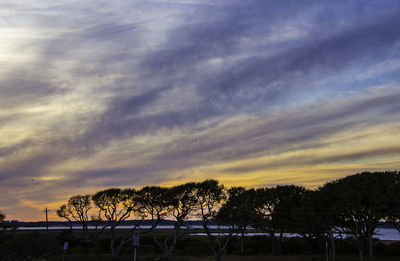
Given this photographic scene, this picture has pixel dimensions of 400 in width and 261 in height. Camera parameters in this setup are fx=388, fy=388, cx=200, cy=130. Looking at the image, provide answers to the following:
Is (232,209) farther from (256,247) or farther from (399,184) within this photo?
(256,247)

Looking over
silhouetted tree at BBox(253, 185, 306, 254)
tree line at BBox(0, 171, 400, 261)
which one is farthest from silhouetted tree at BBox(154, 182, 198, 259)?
silhouetted tree at BBox(253, 185, 306, 254)

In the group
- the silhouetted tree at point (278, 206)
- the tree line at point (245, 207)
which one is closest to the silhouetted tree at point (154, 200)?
the tree line at point (245, 207)

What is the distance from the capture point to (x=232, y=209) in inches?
2217

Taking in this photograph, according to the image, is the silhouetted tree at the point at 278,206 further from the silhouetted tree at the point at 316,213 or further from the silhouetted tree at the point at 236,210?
the silhouetted tree at the point at 236,210

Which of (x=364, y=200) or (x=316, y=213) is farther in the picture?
(x=316, y=213)

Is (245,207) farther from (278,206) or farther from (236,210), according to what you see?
(278,206)

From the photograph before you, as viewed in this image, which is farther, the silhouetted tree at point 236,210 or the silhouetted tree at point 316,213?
the silhouetted tree at point 316,213

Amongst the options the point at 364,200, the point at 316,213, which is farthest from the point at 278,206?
the point at 364,200

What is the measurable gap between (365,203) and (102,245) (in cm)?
5476

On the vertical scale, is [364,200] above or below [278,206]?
above

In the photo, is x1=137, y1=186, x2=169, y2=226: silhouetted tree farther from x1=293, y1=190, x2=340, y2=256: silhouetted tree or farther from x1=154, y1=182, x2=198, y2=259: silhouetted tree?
x1=293, y1=190, x2=340, y2=256: silhouetted tree

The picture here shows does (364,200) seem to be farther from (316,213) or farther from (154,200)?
(154,200)

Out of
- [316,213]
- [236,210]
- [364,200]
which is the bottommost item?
[316,213]

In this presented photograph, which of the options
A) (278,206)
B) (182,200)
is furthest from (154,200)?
(278,206)
